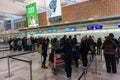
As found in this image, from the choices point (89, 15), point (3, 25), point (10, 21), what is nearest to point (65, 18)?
point (89, 15)

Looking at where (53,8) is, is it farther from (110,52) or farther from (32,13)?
(110,52)

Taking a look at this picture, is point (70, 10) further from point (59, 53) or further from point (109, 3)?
point (59, 53)

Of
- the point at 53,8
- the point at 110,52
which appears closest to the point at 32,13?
the point at 53,8

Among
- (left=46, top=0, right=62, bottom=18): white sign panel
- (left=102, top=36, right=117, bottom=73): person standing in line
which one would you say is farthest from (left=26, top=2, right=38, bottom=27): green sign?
(left=102, top=36, right=117, bottom=73): person standing in line

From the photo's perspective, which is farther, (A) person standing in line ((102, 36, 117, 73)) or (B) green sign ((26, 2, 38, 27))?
(B) green sign ((26, 2, 38, 27))

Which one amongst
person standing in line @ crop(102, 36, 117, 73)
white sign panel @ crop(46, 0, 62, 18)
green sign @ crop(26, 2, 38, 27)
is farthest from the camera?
green sign @ crop(26, 2, 38, 27)

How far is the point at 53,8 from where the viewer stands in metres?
6.17

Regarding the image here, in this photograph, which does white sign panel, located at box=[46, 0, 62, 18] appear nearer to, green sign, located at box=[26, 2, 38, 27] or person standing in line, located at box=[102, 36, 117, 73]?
green sign, located at box=[26, 2, 38, 27]

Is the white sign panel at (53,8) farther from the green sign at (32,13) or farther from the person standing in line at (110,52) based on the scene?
the person standing in line at (110,52)

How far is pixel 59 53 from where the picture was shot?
5.13 meters

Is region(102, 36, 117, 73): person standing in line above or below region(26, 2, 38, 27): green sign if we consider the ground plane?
below

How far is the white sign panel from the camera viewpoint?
5883 millimetres

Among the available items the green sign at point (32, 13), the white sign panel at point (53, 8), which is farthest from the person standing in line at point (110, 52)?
the green sign at point (32, 13)

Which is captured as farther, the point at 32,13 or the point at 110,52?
the point at 32,13
